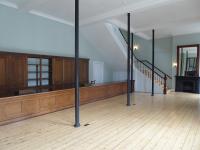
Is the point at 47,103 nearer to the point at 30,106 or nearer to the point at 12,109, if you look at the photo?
the point at 30,106

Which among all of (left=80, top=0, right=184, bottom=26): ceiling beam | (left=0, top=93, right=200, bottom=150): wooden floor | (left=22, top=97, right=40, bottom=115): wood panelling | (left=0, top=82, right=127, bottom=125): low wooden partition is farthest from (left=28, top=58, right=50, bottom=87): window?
(left=80, top=0, right=184, bottom=26): ceiling beam

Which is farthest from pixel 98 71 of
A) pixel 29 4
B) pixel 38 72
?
pixel 29 4

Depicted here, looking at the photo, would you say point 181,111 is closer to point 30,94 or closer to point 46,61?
point 30,94

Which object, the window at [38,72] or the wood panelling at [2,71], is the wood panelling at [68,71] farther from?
the wood panelling at [2,71]

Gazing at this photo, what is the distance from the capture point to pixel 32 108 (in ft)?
16.0

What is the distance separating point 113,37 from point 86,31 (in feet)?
4.72

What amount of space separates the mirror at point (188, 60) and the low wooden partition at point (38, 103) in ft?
20.3

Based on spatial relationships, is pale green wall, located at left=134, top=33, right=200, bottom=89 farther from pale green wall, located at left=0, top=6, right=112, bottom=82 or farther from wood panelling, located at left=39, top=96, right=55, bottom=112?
wood panelling, located at left=39, top=96, right=55, bottom=112

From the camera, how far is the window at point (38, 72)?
6.58 metres

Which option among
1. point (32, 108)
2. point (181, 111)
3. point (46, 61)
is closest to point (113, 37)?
point (46, 61)

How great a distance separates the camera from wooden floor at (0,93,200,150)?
3085 millimetres

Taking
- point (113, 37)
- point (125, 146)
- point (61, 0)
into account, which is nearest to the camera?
point (125, 146)

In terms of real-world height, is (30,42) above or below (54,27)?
below

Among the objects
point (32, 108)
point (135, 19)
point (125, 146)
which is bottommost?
point (125, 146)
